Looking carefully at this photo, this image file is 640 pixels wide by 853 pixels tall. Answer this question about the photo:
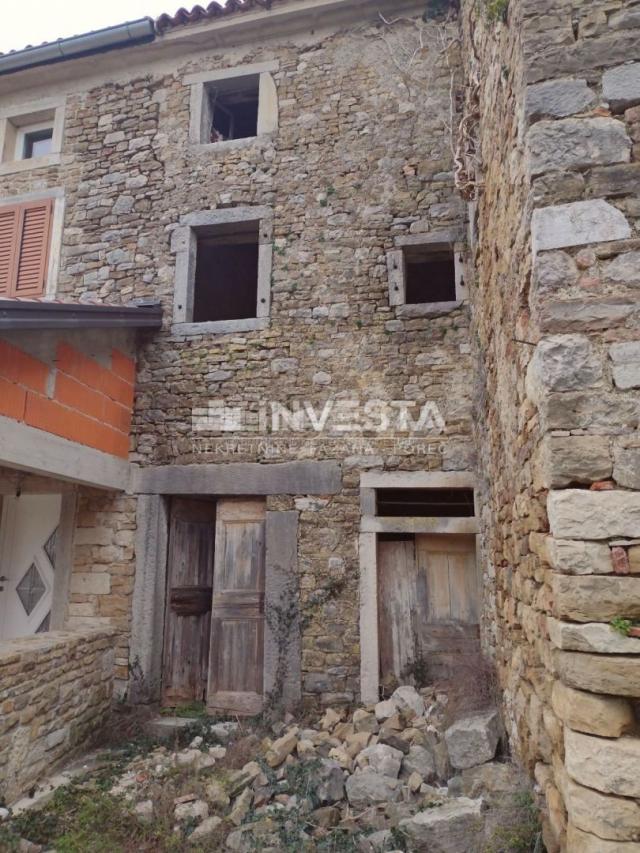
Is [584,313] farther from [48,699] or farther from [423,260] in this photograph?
[48,699]

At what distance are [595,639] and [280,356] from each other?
409cm

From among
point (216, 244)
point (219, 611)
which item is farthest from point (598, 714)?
point (216, 244)

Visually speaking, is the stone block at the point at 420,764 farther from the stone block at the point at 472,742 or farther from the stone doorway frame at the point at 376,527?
the stone doorway frame at the point at 376,527

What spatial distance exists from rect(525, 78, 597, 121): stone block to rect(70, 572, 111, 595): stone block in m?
4.96

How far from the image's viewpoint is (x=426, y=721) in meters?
4.29

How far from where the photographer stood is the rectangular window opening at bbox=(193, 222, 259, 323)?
7.67 m

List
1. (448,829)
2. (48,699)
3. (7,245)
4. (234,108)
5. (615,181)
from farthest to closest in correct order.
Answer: (234,108)
(7,245)
(48,699)
(448,829)
(615,181)

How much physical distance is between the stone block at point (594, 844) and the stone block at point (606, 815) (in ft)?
0.04

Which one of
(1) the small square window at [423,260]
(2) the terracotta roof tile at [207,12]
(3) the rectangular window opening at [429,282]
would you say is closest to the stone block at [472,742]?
(1) the small square window at [423,260]

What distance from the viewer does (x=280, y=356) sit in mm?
5637

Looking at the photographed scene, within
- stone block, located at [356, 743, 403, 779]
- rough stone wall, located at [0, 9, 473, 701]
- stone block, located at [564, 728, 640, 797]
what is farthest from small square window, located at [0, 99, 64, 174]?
stone block, located at [564, 728, 640, 797]

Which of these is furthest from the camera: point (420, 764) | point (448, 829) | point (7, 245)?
point (7, 245)

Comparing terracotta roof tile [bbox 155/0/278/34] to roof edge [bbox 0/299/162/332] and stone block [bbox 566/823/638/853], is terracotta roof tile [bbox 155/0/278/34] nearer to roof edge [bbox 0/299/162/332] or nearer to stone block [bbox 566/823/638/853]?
roof edge [bbox 0/299/162/332]

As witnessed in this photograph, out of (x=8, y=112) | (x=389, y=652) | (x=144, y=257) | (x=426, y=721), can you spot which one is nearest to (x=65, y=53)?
(x=8, y=112)
